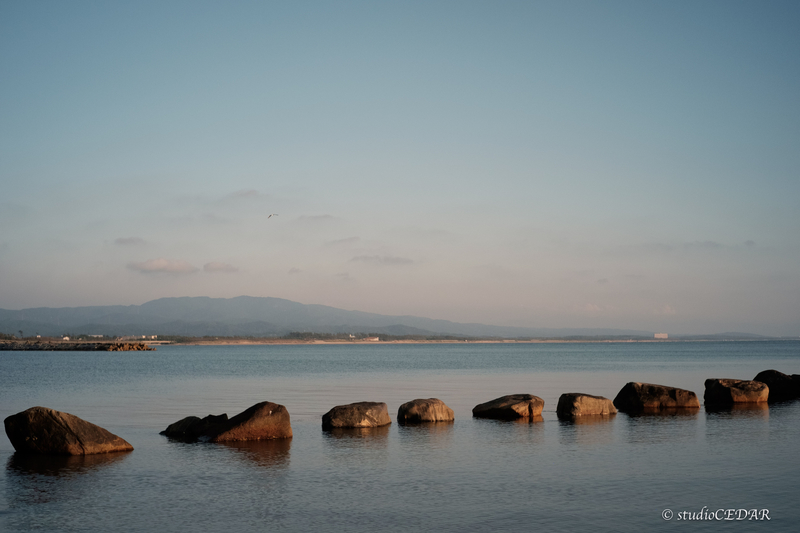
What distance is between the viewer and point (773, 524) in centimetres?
1152

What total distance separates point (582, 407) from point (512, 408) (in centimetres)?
270

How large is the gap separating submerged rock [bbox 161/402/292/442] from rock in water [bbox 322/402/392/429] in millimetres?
2476

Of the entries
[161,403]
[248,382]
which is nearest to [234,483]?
[161,403]

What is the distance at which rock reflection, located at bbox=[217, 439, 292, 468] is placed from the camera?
1706cm

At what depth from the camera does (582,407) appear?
25891 mm

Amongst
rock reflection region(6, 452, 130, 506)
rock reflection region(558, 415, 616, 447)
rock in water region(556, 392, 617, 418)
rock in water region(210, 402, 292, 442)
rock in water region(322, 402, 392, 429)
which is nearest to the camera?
rock reflection region(6, 452, 130, 506)

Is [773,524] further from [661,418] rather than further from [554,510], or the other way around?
[661,418]

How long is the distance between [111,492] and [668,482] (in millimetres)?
11168

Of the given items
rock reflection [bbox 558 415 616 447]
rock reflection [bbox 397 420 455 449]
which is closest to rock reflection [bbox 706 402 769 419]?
rock reflection [bbox 558 415 616 447]

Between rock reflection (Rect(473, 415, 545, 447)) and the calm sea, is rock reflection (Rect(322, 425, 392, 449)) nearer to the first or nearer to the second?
the calm sea

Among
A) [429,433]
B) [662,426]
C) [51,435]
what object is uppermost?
[51,435]

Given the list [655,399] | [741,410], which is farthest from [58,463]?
[741,410]

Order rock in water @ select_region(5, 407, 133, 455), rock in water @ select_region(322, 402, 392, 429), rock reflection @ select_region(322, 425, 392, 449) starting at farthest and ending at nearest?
rock in water @ select_region(322, 402, 392, 429) < rock reflection @ select_region(322, 425, 392, 449) < rock in water @ select_region(5, 407, 133, 455)

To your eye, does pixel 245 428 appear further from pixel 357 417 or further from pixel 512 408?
pixel 512 408
